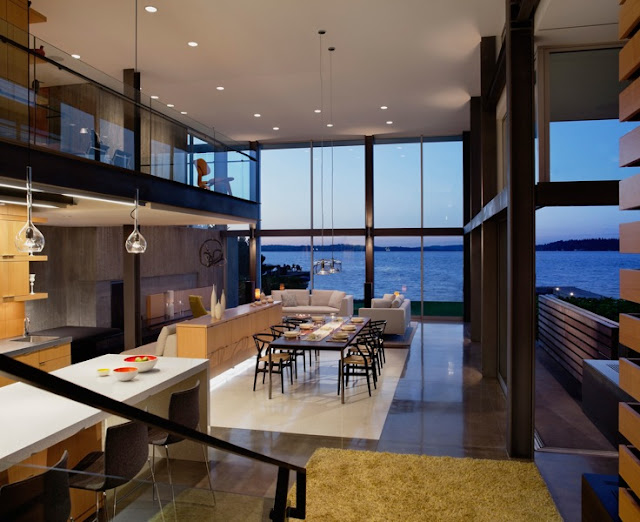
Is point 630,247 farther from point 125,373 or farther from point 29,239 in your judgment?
point 29,239

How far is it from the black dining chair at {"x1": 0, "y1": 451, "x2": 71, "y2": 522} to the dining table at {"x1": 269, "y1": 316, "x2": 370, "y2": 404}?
5105mm

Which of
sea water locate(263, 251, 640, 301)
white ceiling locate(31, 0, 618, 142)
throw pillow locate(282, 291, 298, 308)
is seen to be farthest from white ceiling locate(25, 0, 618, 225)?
throw pillow locate(282, 291, 298, 308)

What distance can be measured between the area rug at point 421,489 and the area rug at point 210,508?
6.79 ft

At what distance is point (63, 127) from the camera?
5.25 metres

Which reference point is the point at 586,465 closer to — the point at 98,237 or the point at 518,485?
the point at 518,485

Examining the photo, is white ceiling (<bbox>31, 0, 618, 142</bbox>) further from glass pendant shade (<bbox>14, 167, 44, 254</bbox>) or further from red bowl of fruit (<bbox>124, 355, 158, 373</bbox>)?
red bowl of fruit (<bbox>124, 355, 158, 373</bbox>)

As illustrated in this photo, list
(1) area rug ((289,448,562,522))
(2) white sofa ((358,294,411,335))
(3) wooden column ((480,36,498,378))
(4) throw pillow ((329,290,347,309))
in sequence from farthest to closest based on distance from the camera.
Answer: (4) throw pillow ((329,290,347,309)), (2) white sofa ((358,294,411,335)), (3) wooden column ((480,36,498,378)), (1) area rug ((289,448,562,522))

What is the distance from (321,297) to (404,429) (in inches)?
350

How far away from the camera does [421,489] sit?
4.25 metres

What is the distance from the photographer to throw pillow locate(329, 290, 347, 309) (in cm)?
1410

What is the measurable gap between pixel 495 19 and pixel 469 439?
18.0ft

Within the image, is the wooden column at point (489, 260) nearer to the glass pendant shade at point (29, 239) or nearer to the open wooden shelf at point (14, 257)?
the glass pendant shade at point (29, 239)

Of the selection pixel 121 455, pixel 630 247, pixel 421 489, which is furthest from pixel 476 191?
pixel 121 455

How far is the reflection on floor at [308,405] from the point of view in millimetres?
5910
